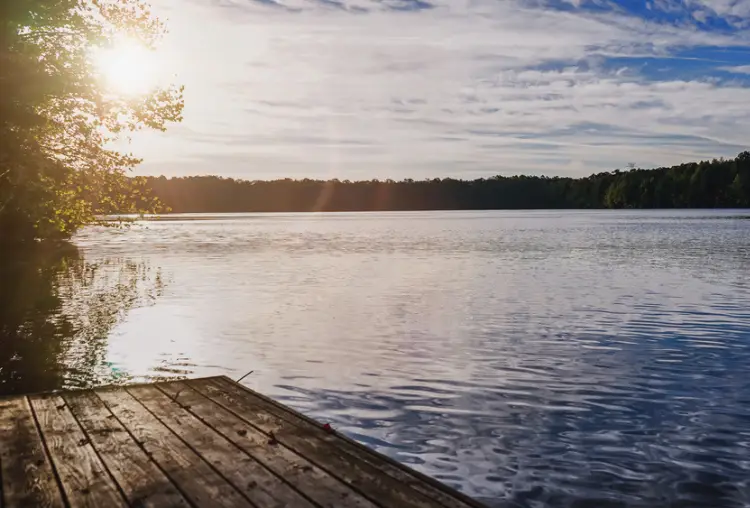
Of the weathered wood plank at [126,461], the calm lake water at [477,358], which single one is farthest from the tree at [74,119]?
the weathered wood plank at [126,461]

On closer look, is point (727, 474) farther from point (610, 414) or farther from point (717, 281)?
point (717, 281)

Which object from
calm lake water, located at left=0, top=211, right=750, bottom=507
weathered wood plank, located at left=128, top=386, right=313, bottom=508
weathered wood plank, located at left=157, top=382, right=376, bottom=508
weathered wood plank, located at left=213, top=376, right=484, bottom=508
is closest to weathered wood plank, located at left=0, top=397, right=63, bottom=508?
weathered wood plank, located at left=128, top=386, right=313, bottom=508

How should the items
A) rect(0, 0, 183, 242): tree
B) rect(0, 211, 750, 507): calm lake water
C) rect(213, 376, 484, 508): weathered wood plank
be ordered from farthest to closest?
rect(0, 0, 183, 242): tree → rect(0, 211, 750, 507): calm lake water → rect(213, 376, 484, 508): weathered wood plank

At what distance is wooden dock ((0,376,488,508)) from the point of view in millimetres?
6203

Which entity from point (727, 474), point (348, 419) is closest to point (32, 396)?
point (348, 419)

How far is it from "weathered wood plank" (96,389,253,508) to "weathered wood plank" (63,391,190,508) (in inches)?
3.3

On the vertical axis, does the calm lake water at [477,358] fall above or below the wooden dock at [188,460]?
below

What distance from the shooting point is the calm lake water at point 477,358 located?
9586mm

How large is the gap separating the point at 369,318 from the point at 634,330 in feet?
25.2

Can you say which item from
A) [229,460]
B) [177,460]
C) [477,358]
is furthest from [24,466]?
[477,358]

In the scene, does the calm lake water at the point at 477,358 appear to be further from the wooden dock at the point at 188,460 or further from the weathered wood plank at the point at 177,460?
the weathered wood plank at the point at 177,460

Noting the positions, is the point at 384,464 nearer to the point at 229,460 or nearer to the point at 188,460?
the point at 229,460

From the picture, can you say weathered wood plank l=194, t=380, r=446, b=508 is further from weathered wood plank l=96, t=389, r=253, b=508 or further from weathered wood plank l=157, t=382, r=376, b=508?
weathered wood plank l=96, t=389, r=253, b=508

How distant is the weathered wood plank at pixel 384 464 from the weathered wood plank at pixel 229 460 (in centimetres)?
95
